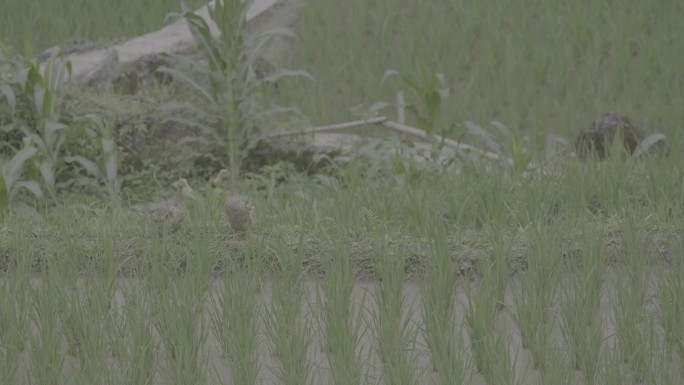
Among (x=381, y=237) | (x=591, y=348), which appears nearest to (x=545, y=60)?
(x=381, y=237)

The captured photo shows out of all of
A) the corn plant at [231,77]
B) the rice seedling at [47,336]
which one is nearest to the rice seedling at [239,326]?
the rice seedling at [47,336]

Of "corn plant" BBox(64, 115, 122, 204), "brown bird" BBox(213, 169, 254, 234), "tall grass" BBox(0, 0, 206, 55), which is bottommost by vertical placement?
"brown bird" BBox(213, 169, 254, 234)

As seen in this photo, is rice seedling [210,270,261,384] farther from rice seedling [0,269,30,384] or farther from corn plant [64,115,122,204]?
corn plant [64,115,122,204]

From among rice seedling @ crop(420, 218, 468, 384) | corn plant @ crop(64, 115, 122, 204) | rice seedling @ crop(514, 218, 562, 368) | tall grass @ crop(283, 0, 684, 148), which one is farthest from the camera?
tall grass @ crop(283, 0, 684, 148)

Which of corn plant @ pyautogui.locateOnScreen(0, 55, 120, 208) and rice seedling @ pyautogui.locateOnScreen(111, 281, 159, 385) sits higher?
corn plant @ pyautogui.locateOnScreen(0, 55, 120, 208)

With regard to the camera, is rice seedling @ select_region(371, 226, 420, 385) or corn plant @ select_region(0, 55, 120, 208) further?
corn plant @ select_region(0, 55, 120, 208)

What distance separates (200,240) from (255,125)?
3003 millimetres

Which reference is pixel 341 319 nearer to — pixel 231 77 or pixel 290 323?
pixel 290 323

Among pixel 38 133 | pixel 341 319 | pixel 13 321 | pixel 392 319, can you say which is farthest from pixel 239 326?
pixel 38 133

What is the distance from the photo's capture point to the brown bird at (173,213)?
4355 mm

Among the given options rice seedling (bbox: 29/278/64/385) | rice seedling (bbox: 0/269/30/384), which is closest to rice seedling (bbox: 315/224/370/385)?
rice seedling (bbox: 29/278/64/385)

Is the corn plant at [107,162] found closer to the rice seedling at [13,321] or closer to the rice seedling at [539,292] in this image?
the rice seedling at [13,321]

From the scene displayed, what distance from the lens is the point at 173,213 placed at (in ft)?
14.3

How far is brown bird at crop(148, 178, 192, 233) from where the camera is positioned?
4.36 metres
